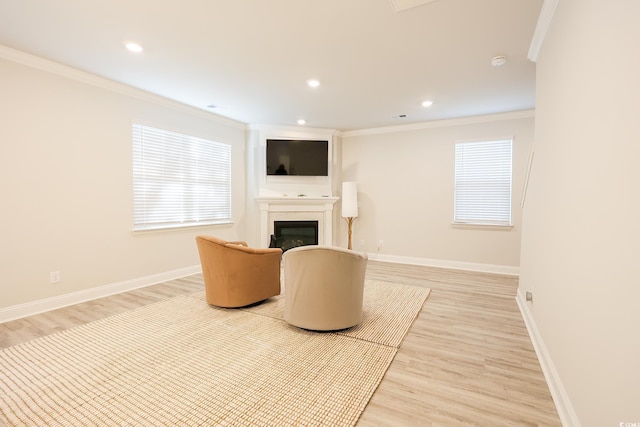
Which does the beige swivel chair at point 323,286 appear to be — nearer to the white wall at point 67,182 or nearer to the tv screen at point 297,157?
the white wall at point 67,182

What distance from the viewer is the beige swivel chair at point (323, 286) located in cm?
256

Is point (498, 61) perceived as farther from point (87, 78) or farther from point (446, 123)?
point (87, 78)

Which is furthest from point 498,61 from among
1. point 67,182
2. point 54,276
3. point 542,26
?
point 54,276

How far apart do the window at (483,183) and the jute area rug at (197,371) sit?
9.70 ft

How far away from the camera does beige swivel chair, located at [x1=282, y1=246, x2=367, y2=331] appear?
101 inches

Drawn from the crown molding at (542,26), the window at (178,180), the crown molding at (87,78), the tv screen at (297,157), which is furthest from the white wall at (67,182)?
the crown molding at (542,26)

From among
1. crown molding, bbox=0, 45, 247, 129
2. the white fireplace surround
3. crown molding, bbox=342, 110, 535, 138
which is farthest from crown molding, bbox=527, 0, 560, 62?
crown molding, bbox=0, 45, 247, 129

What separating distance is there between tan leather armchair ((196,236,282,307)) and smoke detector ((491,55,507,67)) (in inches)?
122

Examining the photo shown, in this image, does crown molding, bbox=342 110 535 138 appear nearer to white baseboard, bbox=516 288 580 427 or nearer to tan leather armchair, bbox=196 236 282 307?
white baseboard, bbox=516 288 580 427

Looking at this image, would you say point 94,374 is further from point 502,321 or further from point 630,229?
point 502,321

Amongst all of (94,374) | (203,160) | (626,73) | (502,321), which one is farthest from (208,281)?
(626,73)

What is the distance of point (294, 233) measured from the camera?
5.98 metres

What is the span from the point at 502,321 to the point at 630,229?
2351 mm

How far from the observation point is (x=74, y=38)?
2.70 meters
